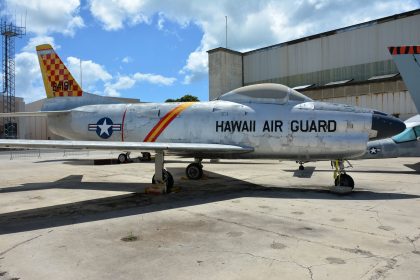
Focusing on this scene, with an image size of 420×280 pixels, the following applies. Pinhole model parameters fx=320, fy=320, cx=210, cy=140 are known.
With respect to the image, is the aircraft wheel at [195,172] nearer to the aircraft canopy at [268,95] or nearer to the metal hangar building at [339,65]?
the aircraft canopy at [268,95]

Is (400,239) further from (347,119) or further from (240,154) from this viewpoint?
(240,154)

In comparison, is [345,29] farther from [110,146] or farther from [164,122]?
[110,146]

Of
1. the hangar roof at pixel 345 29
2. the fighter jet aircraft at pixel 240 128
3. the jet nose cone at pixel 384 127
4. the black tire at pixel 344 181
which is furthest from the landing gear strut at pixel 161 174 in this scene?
the hangar roof at pixel 345 29

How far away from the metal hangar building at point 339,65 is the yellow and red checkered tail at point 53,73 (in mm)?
28750

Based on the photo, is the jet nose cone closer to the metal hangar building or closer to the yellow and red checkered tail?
the yellow and red checkered tail

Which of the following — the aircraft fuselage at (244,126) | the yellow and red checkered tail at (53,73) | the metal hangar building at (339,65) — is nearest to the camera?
the aircraft fuselage at (244,126)

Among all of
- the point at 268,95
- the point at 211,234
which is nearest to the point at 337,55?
the point at 268,95

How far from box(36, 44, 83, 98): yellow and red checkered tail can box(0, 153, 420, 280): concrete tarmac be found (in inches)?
175

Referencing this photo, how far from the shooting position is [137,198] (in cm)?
895

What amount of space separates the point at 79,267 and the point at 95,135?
8317 millimetres

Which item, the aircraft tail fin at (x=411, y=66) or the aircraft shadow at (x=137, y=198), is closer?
the aircraft shadow at (x=137, y=198)

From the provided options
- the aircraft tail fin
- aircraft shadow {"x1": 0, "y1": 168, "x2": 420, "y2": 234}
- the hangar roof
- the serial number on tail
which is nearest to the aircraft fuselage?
aircraft shadow {"x1": 0, "y1": 168, "x2": 420, "y2": 234}

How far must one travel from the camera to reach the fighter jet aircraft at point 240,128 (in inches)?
367

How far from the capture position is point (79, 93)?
1281 centimetres
